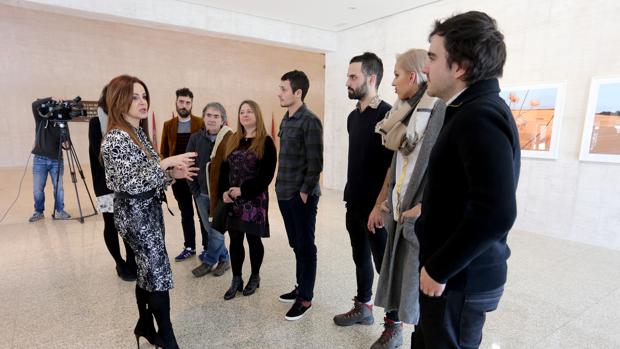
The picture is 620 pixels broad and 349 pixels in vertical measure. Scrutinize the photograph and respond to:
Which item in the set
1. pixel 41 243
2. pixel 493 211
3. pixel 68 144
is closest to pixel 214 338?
pixel 493 211

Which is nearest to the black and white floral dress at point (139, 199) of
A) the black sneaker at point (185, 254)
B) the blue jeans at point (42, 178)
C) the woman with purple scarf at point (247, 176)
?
the woman with purple scarf at point (247, 176)

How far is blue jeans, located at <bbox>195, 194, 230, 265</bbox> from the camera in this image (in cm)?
302

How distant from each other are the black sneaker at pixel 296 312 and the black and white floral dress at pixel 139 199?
0.89 m

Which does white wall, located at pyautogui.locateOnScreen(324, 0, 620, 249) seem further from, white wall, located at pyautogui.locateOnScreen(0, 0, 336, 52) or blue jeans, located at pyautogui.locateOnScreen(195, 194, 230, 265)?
blue jeans, located at pyautogui.locateOnScreen(195, 194, 230, 265)

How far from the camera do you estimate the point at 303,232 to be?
2.28m

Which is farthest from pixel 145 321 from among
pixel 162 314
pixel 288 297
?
pixel 288 297

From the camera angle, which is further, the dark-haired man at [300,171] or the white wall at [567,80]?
the white wall at [567,80]

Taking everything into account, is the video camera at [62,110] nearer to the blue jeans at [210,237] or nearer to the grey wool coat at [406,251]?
the blue jeans at [210,237]

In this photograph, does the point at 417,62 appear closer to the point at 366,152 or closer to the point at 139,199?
the point at 366,152

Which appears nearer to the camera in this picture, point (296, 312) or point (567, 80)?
point (296, 312)

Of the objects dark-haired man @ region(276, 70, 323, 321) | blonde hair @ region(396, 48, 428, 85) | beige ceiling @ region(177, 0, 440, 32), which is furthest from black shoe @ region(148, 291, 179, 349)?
beige ceiling @ region(177, 0, 440, 32)

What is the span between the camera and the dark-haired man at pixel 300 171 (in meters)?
2.23

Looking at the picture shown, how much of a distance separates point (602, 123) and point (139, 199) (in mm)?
4585

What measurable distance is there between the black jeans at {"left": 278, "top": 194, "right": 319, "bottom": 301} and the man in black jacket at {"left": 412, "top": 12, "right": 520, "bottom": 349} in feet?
3.97
